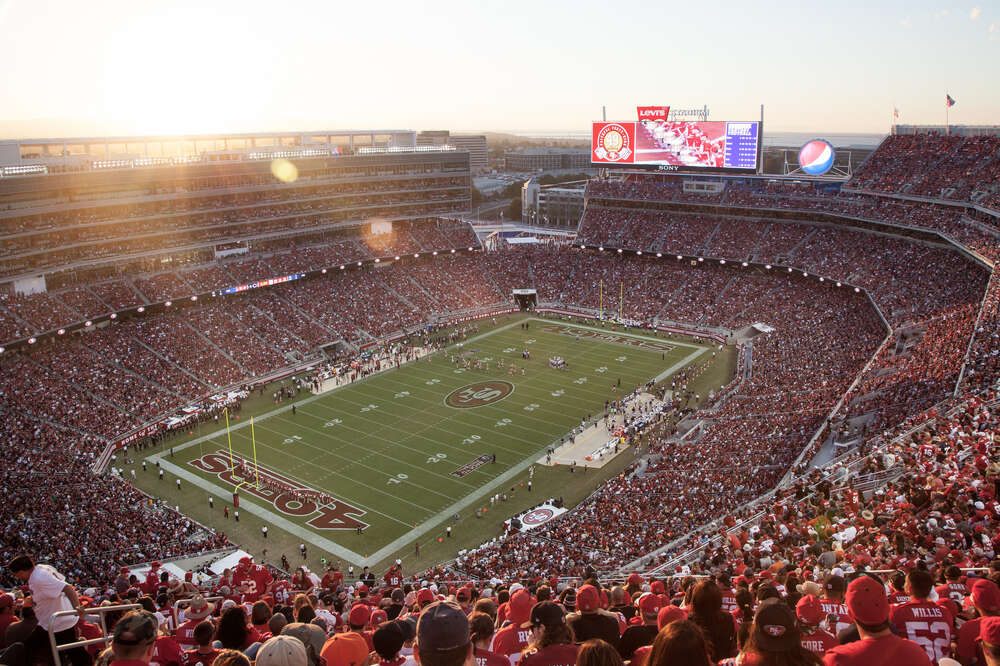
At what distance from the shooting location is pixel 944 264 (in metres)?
42.6

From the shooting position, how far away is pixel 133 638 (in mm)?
4688

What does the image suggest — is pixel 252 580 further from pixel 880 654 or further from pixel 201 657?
pixel 880 654

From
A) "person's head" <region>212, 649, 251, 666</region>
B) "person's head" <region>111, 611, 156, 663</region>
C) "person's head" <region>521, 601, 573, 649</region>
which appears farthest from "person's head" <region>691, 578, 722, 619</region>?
"person's head" <region>111, 611, 156, 663</region>

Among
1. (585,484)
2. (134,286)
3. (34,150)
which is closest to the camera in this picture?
A: (585,484)

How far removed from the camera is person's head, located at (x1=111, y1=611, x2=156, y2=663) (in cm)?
468

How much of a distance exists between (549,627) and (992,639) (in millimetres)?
2657

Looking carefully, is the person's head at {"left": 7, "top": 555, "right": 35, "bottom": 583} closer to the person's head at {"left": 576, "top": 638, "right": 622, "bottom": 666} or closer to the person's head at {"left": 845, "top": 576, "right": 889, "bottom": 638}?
the person's head at {"left": 576, "top": 638, "right": 622, "bottom": 666}

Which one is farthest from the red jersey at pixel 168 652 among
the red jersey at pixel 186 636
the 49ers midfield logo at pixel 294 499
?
the 49ers midfield logo at pixel 294 499

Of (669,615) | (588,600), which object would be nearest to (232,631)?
(588,600)

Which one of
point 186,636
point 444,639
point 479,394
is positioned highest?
point 444,639

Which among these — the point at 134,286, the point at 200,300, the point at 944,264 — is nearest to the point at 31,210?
the point at 134,286

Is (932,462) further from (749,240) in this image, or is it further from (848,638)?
(749,240)

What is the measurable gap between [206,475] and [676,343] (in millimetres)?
29889

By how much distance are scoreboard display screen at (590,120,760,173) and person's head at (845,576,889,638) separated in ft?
186
